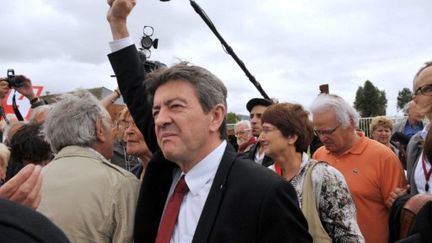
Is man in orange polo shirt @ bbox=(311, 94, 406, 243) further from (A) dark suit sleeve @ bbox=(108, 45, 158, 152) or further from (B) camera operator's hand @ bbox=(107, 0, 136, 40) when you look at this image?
(B) camera operator's hand @ bbox=(107, 0, 136, 40)

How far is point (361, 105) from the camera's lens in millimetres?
59812

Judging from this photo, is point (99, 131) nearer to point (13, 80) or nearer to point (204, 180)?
point (204, 180)

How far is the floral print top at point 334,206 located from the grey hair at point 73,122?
1238mm

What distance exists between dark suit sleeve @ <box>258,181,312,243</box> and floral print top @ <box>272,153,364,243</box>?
0.80 meters

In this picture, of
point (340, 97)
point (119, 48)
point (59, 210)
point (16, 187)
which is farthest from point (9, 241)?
point (340, 97)

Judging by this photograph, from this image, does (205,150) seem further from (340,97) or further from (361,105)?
(361,105)

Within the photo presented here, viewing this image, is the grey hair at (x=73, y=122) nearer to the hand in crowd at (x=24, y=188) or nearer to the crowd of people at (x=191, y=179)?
the crowd of people at (x=191, y=179)

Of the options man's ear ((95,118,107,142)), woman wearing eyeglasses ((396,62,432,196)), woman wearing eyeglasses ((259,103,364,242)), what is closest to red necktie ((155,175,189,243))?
man's ear ((95,118,107,142))

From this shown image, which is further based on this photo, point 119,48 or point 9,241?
point 119,48

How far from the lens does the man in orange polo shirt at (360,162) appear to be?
2.88 m

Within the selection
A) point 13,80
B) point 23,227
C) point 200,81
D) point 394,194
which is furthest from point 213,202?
point 13,80

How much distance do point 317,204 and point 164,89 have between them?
116cm

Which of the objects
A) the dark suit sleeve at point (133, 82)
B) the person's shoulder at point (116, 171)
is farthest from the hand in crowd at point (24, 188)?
the dark suit sleeve at point (133, 82)

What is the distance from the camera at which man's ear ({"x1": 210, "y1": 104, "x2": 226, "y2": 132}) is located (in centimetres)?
183
